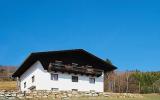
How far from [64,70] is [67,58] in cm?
237

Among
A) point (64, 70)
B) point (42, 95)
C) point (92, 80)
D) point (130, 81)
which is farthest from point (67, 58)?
point (130, 81)

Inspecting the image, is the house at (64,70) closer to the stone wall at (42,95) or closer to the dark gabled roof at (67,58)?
the dark gabled roof at (67,58)

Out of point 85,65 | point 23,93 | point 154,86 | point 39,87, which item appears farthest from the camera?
point 154,86

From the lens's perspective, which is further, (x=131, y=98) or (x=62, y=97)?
(x=131, y=98)

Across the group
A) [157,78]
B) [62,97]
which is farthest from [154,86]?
[62,97]

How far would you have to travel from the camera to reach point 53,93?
4472 cm

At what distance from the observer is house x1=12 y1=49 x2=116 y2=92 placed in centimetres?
6209

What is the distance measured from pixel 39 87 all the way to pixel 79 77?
23.4 feet

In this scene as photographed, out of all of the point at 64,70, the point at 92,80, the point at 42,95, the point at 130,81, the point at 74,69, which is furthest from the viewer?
the point at 130,81

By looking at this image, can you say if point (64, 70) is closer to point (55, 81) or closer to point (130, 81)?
point (55, 81)

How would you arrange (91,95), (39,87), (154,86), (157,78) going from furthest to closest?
(157,78), (154,86), (39,87), (91,95)

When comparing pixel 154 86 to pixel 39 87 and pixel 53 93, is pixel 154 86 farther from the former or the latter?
pixel 53 93

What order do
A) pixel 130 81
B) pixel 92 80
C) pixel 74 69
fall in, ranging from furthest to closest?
1. pixel 130 81
2. pixel 92 80
3. pixel 74 69

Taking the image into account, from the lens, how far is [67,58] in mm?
64312
